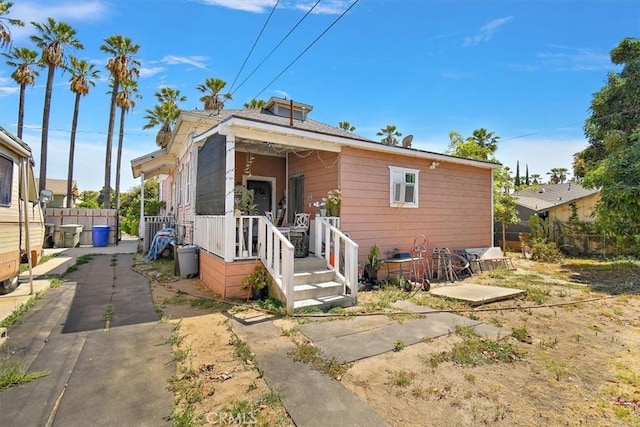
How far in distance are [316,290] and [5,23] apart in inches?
895

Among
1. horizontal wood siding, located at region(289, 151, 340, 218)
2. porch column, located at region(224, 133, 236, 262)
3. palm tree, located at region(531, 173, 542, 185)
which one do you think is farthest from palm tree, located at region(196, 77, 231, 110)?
palm tree, located at region(531, 173, 542, 185)

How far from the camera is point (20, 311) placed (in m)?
4.68

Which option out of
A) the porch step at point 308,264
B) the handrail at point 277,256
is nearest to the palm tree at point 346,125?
the porch step at point 308,264

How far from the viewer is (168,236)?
1059 cm

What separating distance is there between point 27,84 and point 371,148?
984 inches

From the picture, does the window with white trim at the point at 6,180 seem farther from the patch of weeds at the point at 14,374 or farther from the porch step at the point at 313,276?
the porch step at the point at 313,276

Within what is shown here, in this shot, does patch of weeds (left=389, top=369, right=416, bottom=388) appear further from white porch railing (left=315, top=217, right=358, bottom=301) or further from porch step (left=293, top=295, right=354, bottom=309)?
white porch railing (left=315, top=217, right=358, bottom=301)

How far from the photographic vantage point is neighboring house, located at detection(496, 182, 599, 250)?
49.4 ft

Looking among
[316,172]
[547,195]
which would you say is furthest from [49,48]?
[547,195]

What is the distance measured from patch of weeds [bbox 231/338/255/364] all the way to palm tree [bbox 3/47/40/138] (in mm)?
24535

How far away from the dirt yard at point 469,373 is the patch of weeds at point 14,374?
48.4 inches


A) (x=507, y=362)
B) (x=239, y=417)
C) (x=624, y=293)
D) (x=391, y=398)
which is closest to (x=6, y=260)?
(x=239, y=417)

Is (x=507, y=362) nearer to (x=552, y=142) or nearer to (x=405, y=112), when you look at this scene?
(x=405, y=112)

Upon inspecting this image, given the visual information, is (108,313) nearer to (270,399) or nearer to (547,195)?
(270,399)
